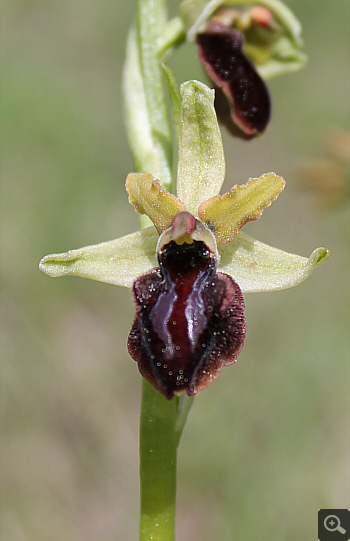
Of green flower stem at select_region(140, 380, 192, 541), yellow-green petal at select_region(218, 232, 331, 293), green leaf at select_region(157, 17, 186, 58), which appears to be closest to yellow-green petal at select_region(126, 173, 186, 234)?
yellow-green petal at select_region(218, 232, 331, 293)

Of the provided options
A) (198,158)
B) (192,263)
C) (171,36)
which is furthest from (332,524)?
(171,36)

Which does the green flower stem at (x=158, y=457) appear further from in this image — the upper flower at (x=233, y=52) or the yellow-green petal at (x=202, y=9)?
the yellow-green petal at (x=202, y=9)

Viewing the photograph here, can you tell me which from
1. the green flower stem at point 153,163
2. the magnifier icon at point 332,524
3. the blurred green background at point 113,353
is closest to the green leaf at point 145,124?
the green flower stem at point 153,163

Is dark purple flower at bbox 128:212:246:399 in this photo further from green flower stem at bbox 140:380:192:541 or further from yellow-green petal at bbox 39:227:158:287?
green flower stem at bbox 140:380:192:541

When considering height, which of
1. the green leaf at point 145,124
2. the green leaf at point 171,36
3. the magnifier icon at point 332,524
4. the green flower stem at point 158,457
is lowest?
the magnifier icon at point 332,524

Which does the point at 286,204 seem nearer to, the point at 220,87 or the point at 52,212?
the point at 52,212

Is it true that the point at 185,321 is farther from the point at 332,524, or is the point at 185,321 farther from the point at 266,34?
the point at 266,34

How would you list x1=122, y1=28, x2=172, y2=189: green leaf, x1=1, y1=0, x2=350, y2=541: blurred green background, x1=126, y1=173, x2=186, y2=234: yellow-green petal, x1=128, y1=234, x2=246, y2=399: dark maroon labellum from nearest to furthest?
x1=128, y1=234, x2=246, y2=399: dark maroon labellum, x1=126, y1=173, x2=186, y2=234: yellow-green petal, x1=122, y1=28, x2=172, y2=189: green leaf, x1=1, y1=0, x2=350, y2=541: blurred green background
